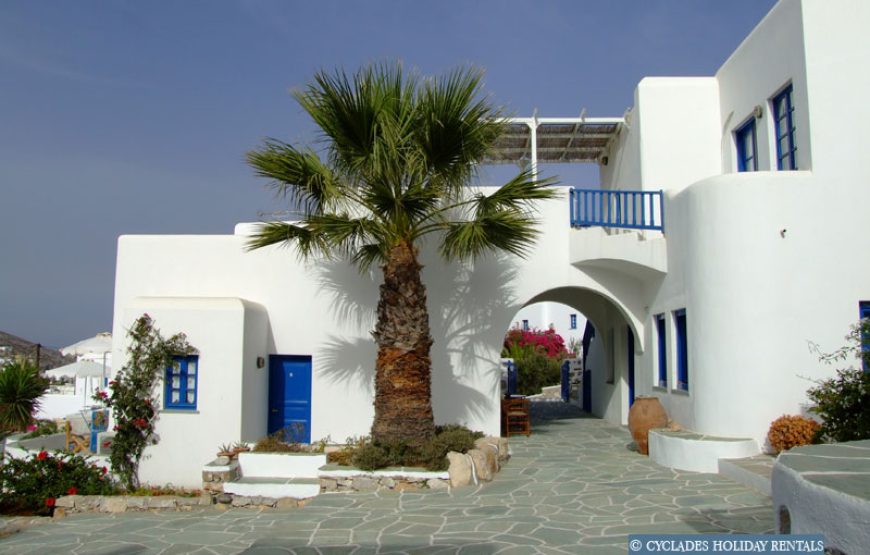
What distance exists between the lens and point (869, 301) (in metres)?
11.0

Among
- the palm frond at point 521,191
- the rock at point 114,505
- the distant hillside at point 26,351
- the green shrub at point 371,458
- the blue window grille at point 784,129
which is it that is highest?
the blue window grille at point 784,129

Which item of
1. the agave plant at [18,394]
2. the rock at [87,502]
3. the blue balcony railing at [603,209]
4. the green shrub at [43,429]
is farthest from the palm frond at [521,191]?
the green shrub at [43,429]

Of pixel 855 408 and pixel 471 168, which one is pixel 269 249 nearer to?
pixel 471 168

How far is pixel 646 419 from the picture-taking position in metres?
12.5

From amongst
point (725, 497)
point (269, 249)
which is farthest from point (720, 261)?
point (269, 249)

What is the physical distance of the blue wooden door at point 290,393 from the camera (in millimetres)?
14023

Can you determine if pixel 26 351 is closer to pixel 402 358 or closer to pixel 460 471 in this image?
pixel 402 358

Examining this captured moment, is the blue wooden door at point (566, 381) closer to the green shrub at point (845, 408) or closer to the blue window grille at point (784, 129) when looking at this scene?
the blue window grille at point (784, 129)

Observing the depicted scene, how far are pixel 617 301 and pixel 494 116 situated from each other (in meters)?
5.20

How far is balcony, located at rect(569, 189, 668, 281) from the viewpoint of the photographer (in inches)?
534

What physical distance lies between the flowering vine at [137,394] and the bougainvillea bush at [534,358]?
18399mm

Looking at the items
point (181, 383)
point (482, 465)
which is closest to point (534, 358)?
point (181, 383)

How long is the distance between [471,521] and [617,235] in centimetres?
712

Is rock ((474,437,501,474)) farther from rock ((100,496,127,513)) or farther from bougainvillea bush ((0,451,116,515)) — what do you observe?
bougainvillea bush ((0,451,116,515))
